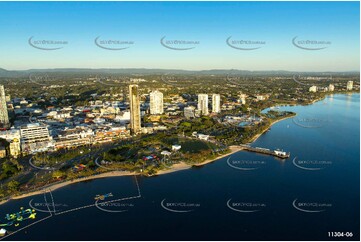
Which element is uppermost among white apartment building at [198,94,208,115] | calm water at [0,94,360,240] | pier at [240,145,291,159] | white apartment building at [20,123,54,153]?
white apartment building at [198,94,208,115]

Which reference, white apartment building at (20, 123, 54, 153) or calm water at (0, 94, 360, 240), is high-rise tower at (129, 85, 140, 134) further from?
calm water at (0, 94, 360, 240)

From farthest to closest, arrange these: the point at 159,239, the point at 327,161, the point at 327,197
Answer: the point at 327,161 < the point at 327,197 < the point at 159,239

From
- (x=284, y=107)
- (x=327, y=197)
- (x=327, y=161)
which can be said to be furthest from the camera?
(x=284, y=107)

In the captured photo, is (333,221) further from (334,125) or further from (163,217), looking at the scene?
(334,125)

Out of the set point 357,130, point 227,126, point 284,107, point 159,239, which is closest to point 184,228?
point 159,239

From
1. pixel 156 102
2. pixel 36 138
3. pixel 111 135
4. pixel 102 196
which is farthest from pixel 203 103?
pixel 102 196

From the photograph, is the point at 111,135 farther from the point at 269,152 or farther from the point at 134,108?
the point at 269,152

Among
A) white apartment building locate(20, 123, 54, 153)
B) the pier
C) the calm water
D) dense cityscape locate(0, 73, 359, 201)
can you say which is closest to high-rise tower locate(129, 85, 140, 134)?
dense cityscape locate(0, 73, 359, 201)

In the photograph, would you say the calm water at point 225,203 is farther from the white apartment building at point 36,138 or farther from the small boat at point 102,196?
the white apartment building at point 36,138
